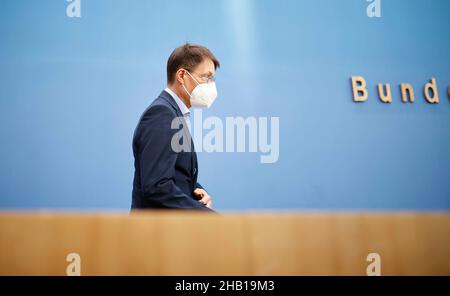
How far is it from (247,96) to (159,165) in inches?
51.3

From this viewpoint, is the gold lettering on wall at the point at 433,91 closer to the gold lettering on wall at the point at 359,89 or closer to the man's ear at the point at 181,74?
the gold lettering on wall at the point at 359,89

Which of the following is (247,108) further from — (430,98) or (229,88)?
(430,98)

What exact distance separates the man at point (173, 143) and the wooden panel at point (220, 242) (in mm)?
760

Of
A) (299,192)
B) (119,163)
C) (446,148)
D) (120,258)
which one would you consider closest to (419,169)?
(446,148)

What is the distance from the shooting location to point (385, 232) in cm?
46

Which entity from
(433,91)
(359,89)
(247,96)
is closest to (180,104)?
(247,96)

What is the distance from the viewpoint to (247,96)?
2428mm

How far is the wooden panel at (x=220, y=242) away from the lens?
44 cm

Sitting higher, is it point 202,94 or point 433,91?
point 433,91

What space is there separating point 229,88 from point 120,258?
2030mm

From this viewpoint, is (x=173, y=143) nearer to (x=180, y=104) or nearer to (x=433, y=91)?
(x=180, y=104)

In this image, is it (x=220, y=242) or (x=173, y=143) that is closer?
(x=220, y=242)

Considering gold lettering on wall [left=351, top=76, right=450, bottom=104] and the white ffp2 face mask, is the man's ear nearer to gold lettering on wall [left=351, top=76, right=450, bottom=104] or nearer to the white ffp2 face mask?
the white ffp2 face mask

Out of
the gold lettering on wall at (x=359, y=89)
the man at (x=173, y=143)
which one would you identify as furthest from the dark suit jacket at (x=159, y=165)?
the gold lettering on wall at (x=359, y=89)
